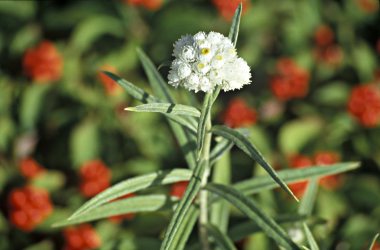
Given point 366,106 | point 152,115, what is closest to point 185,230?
point 152,115

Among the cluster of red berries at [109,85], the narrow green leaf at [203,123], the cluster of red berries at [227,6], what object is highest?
the cluster of red berries at [227,6]

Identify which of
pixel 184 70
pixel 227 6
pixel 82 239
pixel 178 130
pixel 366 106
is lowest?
pixel 82 239

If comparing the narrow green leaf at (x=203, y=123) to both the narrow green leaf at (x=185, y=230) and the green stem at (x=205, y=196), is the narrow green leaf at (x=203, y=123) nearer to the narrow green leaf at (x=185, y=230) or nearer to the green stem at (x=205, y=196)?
the green stem at (x=205, y=196)

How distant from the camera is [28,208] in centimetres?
326

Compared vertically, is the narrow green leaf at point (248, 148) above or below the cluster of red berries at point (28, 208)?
above

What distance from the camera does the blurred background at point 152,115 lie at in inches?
133

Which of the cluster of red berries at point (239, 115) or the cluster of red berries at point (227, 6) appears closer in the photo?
the cluster of red berries at point (239, 115)

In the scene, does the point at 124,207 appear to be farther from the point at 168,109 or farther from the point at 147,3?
the point at 147,3

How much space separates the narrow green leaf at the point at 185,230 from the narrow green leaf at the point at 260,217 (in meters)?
0.19

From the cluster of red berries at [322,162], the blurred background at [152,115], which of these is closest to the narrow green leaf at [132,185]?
the blurred background at [152,115]

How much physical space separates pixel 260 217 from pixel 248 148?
292mm

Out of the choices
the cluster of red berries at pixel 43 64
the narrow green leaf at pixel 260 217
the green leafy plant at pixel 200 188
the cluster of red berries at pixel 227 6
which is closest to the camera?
the green leafy plant at pixel 200 188

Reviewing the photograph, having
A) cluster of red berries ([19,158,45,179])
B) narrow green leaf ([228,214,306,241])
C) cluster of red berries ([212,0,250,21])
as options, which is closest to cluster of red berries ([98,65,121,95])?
cluster of red berries ([19,158,45,179])

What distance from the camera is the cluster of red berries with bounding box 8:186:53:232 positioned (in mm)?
3254
